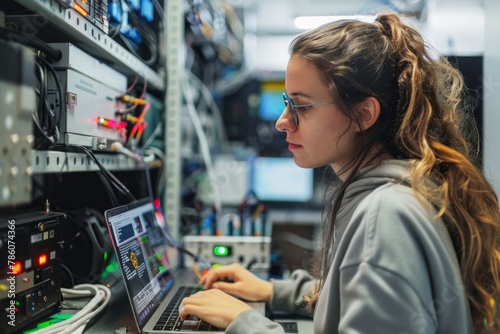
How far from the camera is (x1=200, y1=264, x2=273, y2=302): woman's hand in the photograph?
3.92 ft

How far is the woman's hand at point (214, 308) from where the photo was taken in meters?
0.93

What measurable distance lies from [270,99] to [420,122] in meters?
2.22

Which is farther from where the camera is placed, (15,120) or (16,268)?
(16,268)

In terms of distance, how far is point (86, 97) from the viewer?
1059mm

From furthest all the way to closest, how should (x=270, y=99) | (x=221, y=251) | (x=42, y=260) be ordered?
(x=270, y=99) < (x=221, y=251) < (x=42, y=260)

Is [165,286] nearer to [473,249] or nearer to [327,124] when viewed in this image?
[327,124]

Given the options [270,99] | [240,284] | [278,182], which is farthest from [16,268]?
[270,99]

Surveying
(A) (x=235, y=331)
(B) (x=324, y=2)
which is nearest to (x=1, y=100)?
(A) (x=235, y=331)

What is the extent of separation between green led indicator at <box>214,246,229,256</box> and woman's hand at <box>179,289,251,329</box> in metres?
0.58

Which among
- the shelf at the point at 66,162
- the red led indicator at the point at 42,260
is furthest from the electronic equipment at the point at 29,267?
the shelf at the point at 66,162

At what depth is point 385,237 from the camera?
684 mm

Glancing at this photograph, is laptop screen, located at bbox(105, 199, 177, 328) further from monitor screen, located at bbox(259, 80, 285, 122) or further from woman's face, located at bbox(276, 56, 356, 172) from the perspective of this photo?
monitor screen, located at bbox(259, 80, 285, 122)

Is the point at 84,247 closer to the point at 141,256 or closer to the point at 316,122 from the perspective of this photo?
the point at 141,256

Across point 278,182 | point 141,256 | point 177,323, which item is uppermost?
point 278,182
